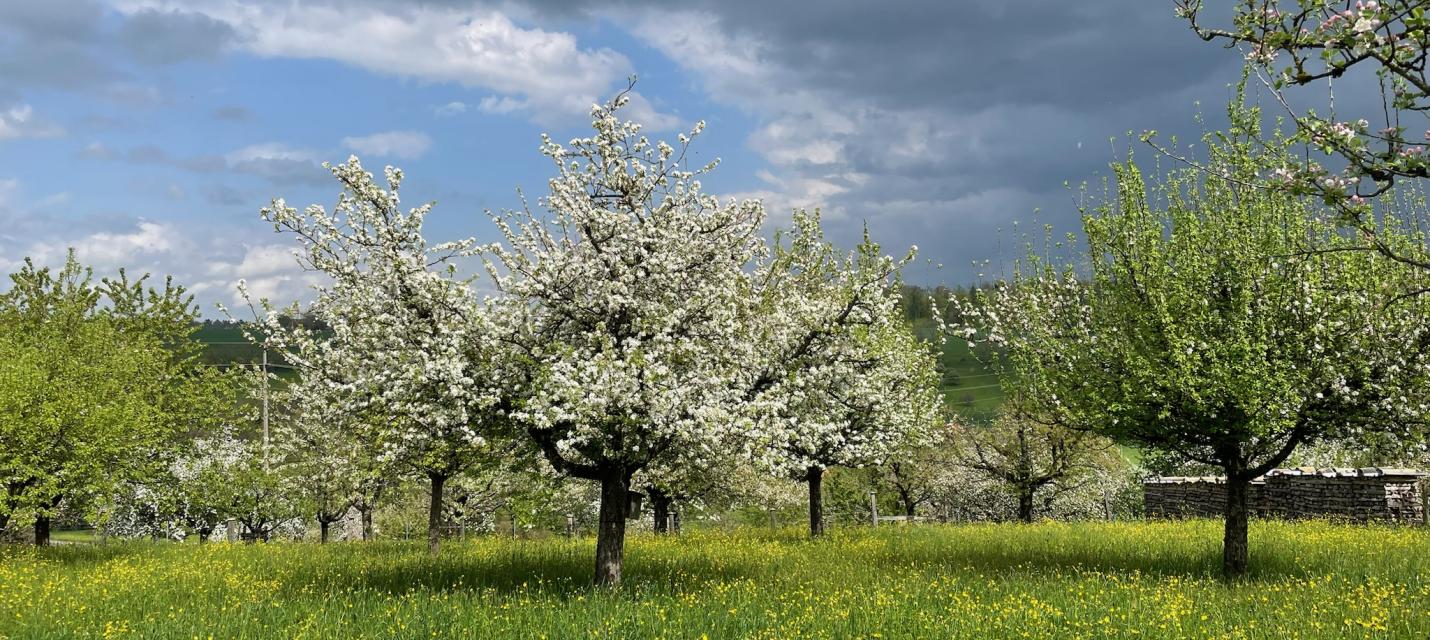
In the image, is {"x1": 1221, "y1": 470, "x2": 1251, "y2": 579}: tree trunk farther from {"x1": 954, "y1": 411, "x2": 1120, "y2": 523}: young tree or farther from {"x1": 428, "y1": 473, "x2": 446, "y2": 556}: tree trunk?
{"x1": 954, "y1": 411, "x2": 1120, "y2": 523}: young tree

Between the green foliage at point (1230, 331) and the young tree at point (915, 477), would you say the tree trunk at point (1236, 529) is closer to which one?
the green foliage at point (1230, 331)

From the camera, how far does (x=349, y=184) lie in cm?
1452

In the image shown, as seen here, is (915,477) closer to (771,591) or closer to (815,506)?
(815,506)

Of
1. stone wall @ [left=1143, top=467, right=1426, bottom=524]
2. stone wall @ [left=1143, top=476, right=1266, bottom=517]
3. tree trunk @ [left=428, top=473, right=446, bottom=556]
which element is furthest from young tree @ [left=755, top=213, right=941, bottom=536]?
stone wall @ [left=1143, top=476, right=1266, bottom=517]

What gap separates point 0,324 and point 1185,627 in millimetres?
40863

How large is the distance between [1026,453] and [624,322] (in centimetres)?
3195

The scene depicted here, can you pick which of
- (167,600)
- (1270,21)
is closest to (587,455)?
(167,600)

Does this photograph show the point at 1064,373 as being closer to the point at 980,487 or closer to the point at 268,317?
the point at 268,317

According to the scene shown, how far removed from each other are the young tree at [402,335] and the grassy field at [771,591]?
2.75 meters

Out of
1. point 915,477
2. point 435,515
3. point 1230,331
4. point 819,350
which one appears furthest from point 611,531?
point 915,477

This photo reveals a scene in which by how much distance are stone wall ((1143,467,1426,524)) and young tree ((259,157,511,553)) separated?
2060 centimetres

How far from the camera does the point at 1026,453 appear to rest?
4091 cm

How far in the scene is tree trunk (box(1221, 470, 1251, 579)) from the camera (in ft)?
52.0

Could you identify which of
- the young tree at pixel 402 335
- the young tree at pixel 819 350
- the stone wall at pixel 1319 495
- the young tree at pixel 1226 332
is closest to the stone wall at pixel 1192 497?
the stone wall at pixel 1319 495
